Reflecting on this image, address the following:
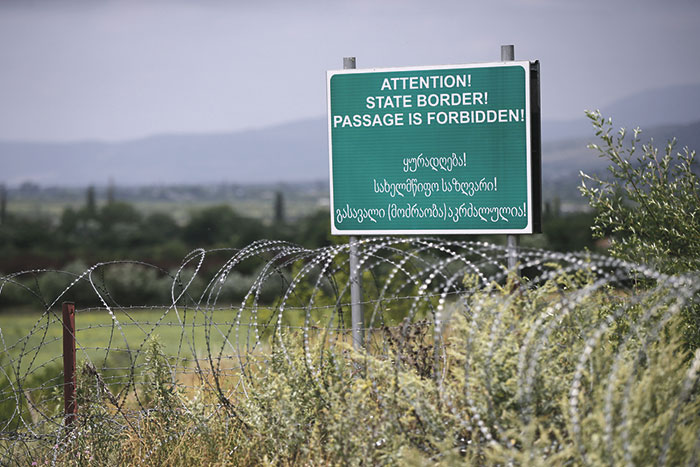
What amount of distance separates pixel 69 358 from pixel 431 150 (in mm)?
3597

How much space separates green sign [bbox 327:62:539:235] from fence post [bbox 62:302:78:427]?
100 inches

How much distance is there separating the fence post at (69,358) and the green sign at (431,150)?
8.35 ft

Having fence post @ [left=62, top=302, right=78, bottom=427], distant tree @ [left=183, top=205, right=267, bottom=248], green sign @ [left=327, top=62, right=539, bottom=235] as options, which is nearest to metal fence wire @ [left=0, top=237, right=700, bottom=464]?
fence post @ [left=62, top=302, right=78, bottom=427]

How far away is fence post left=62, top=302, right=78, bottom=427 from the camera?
7098 millimetres

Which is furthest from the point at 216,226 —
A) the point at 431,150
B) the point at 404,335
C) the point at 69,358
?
the point at 404,335

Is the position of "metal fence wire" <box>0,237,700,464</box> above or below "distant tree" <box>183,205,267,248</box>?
below

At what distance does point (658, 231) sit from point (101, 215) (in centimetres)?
3955

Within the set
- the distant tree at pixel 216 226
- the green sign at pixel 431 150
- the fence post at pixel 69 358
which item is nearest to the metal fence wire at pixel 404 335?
the fence post at pixel 69 358

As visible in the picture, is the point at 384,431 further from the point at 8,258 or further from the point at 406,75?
the point at 8,258

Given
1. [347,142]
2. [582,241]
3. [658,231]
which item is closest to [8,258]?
[582,241]

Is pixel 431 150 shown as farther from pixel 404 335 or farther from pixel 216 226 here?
pixel 216 226

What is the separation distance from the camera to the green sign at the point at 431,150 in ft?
25.6

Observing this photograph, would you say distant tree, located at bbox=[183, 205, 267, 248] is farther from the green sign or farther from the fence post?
the fence post

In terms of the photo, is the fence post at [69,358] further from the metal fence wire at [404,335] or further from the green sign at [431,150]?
the green sign at [431,150]
